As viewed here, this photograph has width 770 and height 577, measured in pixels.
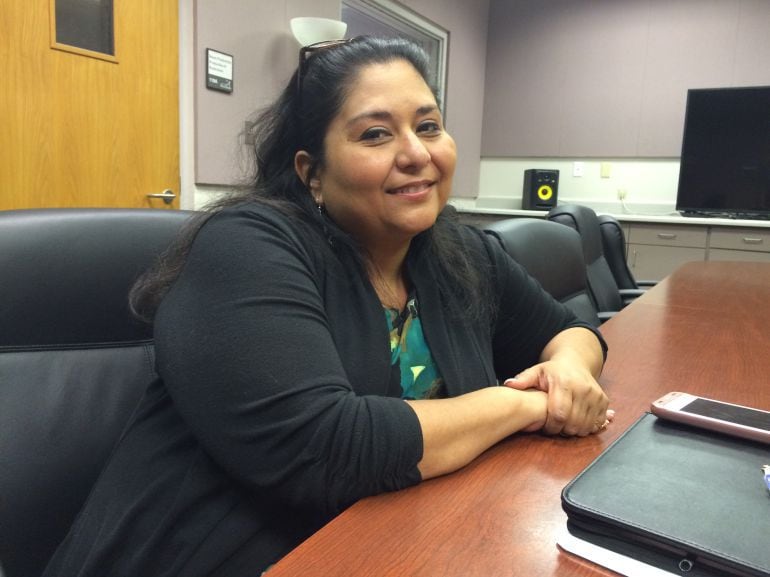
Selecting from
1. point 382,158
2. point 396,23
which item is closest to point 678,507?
point 382,158

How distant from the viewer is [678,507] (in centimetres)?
54

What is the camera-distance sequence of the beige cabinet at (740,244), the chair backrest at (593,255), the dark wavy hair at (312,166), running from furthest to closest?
the beige cabinet at (740,244) < the chair backrest at (593,255) < the dark wavy hair at (312,166)

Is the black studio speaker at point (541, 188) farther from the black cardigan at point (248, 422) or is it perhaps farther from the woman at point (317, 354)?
the black cardigan at point (248, 422)

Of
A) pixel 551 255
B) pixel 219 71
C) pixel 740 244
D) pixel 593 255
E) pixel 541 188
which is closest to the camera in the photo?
pixel 551 255

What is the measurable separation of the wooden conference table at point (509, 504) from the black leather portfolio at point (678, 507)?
4 cm

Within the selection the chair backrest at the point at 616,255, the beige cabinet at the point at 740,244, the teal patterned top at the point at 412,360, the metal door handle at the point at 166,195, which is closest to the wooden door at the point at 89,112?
the metal door handle at the point at 166,195

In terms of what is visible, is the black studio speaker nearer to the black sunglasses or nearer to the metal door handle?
the metal door handle

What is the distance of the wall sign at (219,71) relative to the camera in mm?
2920

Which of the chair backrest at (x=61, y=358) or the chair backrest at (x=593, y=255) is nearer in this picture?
the chair backrest at (x=61, y=358)

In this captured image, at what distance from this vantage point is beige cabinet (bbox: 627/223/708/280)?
421 cm

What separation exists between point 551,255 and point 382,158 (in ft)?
3.71

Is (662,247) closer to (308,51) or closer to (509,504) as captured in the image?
(308,51)

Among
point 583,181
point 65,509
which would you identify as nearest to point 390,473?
point 65,509

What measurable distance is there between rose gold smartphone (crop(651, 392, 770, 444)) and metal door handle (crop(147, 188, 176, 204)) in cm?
251
